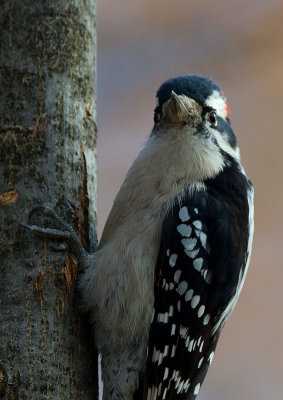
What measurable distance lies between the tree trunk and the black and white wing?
257mm

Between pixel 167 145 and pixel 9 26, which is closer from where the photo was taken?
pixel 9 26

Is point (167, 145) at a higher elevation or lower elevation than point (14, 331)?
higher

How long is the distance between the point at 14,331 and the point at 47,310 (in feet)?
0.44

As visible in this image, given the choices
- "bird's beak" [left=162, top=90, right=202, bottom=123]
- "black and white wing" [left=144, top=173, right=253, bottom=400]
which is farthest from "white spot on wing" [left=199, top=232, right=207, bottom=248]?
"bird's beak" [left=162, top=90, right=202, bottom=123]

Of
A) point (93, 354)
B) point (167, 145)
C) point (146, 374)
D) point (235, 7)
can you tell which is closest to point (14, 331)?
point (93, 354)

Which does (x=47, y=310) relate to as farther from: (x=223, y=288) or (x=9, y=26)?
(x=9, y=26)

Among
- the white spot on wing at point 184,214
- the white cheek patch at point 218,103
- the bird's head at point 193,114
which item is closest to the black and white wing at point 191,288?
the white spot on wing at point 184,214

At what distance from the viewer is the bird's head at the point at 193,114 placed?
2.78 meters

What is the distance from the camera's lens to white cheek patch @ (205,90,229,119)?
287cm

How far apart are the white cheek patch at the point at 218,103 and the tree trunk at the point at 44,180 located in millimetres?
508

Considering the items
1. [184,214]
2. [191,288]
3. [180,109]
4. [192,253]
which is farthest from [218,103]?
[191,288]

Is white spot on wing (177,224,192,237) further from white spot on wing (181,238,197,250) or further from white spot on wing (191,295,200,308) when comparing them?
white spot on wing (191,295,200,308)

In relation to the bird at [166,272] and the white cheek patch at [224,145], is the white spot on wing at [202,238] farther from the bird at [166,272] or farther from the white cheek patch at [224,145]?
the white cheek patch at [224,145]

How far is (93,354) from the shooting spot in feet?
8.07
